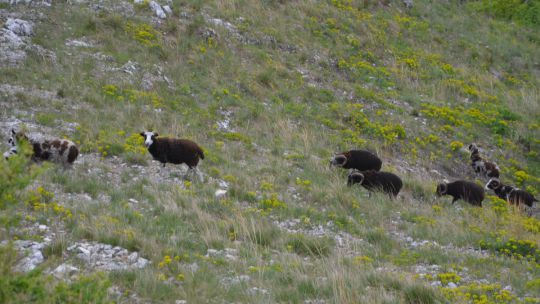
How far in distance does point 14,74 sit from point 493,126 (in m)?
16.6

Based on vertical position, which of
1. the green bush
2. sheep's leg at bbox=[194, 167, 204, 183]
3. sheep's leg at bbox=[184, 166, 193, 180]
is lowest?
sheep's leg at bbox=[184, 166, 193, 180]

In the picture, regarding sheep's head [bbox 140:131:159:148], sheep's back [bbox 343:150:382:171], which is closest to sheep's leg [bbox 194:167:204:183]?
sheep's head [bbox 140:131:159:148]

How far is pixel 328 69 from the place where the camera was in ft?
73.4

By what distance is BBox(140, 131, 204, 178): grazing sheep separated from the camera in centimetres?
1327

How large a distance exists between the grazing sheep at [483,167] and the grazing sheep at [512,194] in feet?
5.10

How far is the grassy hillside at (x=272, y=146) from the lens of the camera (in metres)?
8.20

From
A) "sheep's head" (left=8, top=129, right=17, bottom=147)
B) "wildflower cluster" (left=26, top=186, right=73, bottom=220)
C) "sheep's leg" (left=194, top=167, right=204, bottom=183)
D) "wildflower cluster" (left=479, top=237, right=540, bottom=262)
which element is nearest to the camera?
"wildflower cluster" (left=26, top=186, right=73, bottom=220)

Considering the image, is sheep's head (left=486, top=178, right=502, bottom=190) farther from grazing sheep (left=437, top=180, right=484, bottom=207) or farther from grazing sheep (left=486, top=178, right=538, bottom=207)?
grazing sheep (left=437, top=180, right=484, bottom=207)

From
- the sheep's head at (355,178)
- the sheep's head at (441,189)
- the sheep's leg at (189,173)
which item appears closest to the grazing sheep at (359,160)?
the sheep's head at (355,178)

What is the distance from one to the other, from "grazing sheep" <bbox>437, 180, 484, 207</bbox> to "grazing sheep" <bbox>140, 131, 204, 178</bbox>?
652 cm

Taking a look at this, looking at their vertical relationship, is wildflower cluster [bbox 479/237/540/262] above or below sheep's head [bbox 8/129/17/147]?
above

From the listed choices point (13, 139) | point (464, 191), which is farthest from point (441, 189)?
point (13, 139)

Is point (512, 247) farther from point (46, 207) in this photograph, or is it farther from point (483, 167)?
point (46, 207)

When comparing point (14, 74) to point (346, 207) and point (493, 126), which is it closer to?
point (346, 207)
